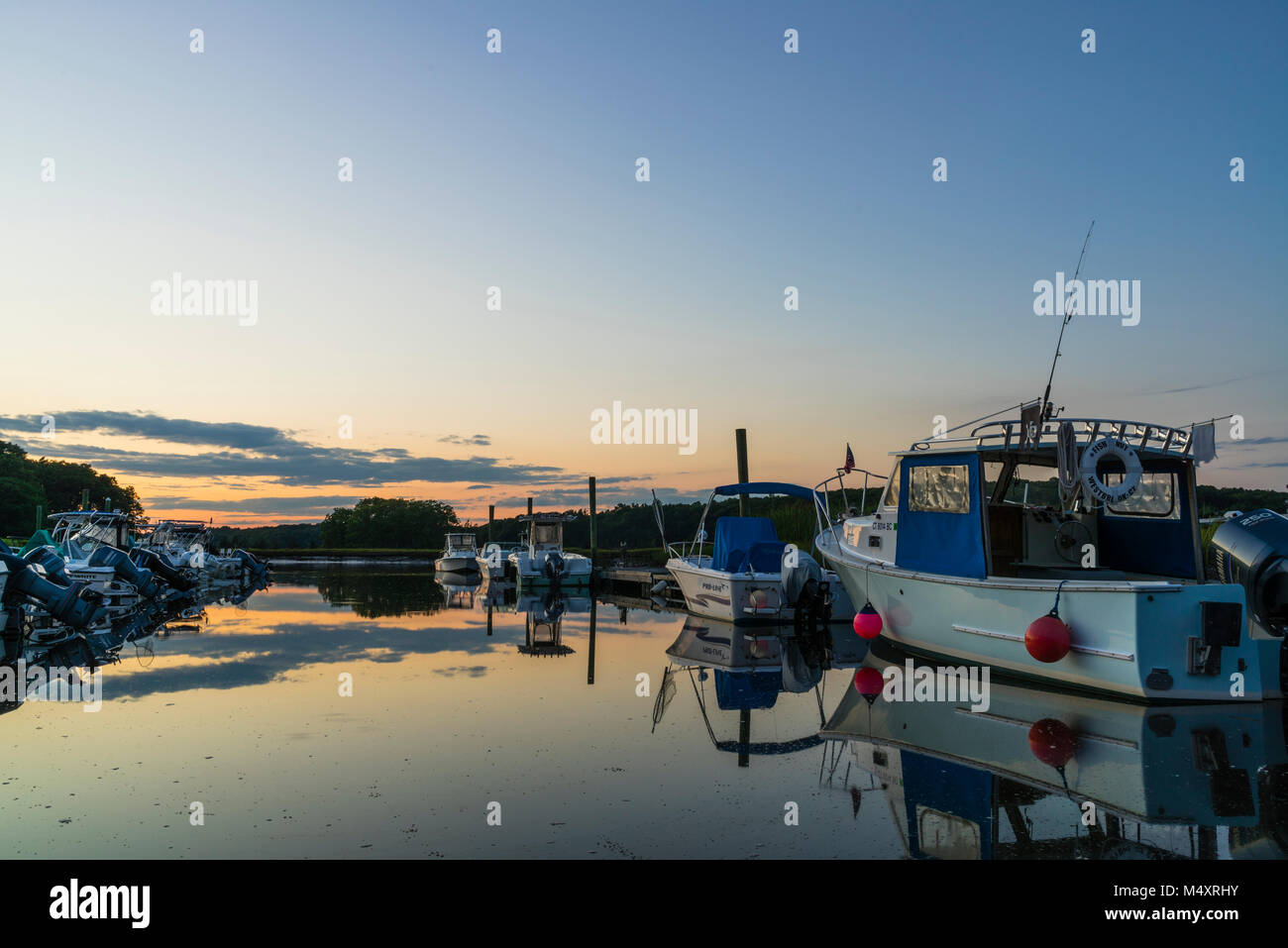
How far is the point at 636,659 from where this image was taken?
46.6ft

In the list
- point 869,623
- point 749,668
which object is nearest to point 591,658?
point 749,668

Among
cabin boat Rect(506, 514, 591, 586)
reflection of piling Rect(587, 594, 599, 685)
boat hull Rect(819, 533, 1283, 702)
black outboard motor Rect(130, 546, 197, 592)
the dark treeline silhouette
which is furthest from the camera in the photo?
the dark treeline silhouette

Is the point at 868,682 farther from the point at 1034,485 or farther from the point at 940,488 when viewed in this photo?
the point at 1034,485

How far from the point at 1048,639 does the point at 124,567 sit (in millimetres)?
25968

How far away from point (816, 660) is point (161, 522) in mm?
39381

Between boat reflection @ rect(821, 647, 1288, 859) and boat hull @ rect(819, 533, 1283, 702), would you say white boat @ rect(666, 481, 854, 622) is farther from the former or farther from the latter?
boat reflection @ rect(821, 647, 1288, 859)

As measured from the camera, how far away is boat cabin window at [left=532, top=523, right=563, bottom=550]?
35.1 meters

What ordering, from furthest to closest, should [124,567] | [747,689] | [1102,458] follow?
[124,567], [1102,458], [747,689]

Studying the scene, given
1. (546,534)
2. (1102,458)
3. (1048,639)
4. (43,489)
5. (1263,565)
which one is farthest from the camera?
(43,489)

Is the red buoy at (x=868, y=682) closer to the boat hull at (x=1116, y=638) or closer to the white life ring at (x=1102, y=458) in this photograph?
the boat hull at (x=1116, y=638)

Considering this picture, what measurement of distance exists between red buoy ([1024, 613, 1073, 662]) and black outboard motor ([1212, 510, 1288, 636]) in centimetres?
270

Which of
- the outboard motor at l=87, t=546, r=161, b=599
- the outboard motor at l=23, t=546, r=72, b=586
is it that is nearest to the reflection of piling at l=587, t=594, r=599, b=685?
the outboard motor at l=23, t=546, r=72, b=586

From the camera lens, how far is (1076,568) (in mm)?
14055
